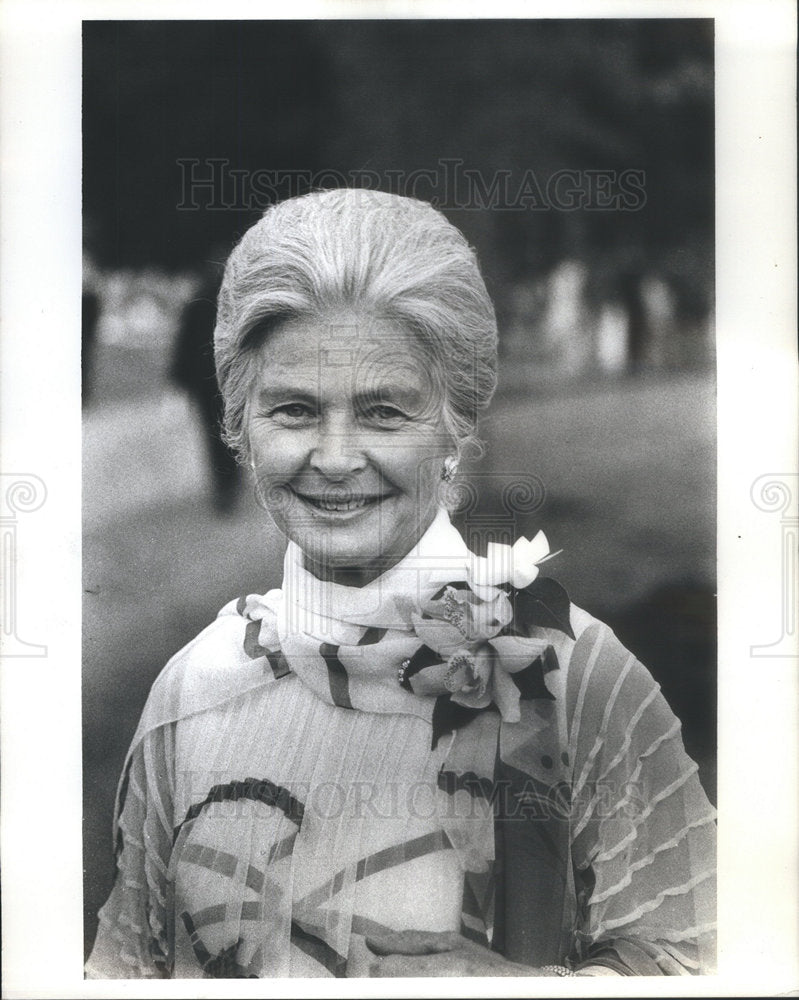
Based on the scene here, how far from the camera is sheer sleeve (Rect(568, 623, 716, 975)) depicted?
2.77m

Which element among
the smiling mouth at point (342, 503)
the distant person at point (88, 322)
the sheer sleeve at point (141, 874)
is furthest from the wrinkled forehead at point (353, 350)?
the sheer sleeve at point (141, 874)

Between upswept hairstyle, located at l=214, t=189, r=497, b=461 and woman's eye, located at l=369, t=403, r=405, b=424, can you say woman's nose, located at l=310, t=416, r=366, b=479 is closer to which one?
woman's eye, located at l=369, t=403, r=405, b=424

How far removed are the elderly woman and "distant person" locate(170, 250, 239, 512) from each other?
1.5 inches

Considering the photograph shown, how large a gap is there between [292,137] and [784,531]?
1.59m

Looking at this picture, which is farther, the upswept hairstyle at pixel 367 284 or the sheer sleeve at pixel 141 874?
the sheer sleeve at pixel 141 874

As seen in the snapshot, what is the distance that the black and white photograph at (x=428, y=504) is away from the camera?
274 centimetres

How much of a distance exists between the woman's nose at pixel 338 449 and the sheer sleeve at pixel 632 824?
2.38 feet

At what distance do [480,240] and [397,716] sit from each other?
1.20m

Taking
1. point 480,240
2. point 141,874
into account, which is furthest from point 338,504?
point 141,874

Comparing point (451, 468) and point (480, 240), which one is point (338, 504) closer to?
point (451, 468)

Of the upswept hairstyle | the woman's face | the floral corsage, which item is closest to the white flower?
the floral corsage

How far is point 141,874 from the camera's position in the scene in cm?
281

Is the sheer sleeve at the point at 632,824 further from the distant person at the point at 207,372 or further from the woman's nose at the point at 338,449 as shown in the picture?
the distant person at the point at 207,372

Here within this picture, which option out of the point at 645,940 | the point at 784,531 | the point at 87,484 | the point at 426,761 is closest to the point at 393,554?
the point at 426,761
